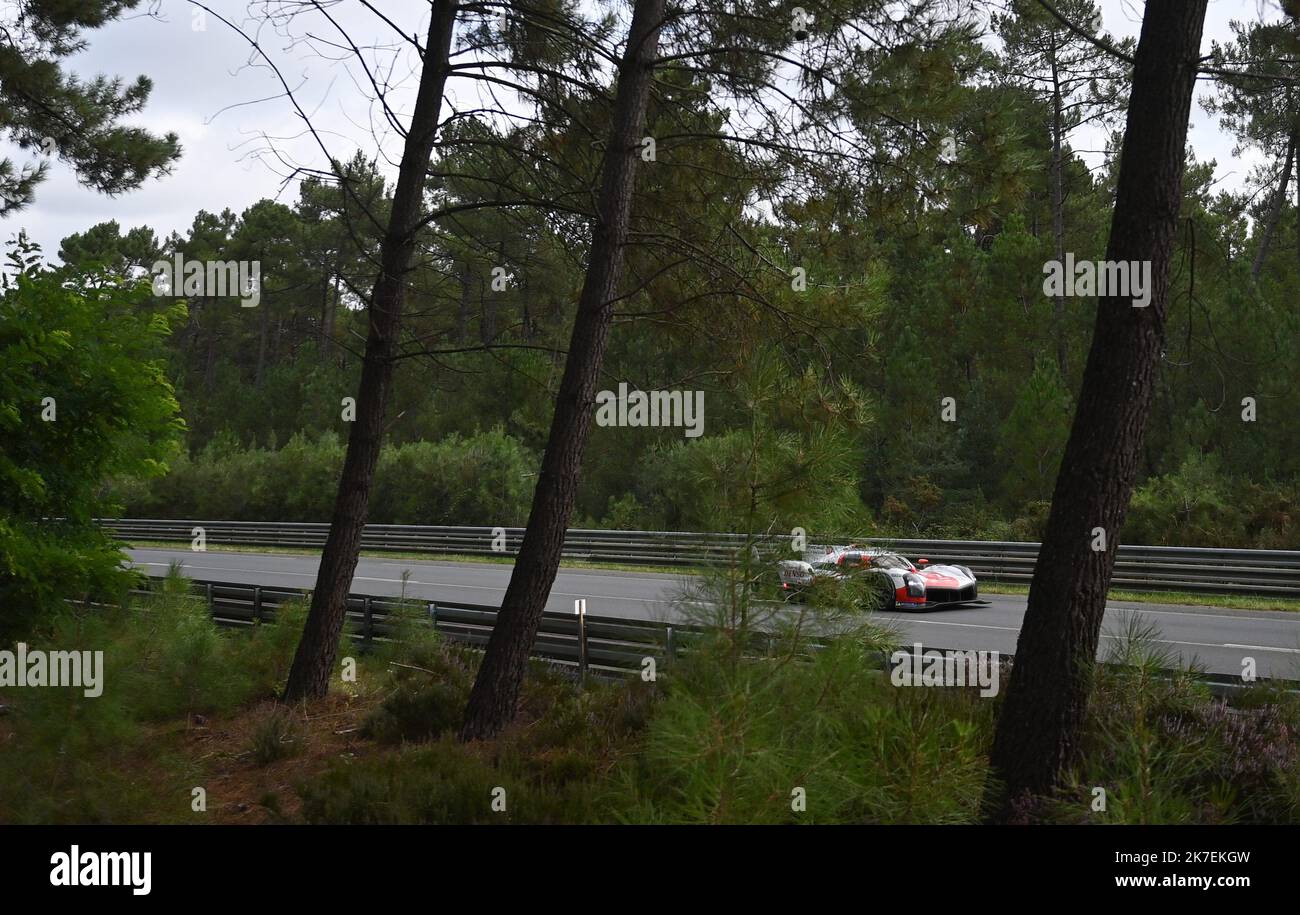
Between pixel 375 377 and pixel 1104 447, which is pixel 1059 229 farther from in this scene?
pixel 1104 447

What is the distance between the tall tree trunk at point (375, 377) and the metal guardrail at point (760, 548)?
10.3 feet

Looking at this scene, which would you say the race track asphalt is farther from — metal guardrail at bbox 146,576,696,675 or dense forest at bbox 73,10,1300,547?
dense forest at bbox 73,10,1300,547

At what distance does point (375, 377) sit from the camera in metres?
10.2

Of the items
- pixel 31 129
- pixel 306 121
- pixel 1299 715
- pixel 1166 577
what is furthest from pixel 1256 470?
pixel 31 129

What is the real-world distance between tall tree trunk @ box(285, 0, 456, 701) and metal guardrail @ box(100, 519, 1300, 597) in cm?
314

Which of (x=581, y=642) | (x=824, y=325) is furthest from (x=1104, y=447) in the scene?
(x=581, y=642)

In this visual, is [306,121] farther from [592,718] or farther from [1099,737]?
[1099,737]

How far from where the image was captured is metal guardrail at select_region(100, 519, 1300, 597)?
5.88 m

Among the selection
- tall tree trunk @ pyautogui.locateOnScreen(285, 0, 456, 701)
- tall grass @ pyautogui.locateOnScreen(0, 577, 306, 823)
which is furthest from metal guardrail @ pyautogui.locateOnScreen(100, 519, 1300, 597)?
tall tree trunk @ pyautogui.locateOnScreen(285, 0, 456, 701)

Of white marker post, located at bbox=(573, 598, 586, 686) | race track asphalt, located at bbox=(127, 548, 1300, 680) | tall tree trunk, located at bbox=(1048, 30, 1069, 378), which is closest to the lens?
white marker post, located at bbox=(573, 598, 586, 686)

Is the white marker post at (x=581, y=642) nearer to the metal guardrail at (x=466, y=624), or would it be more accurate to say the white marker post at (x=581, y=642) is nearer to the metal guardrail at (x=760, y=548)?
the metal guardrail at (x=466, y=624)

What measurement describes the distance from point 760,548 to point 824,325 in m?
3.94
